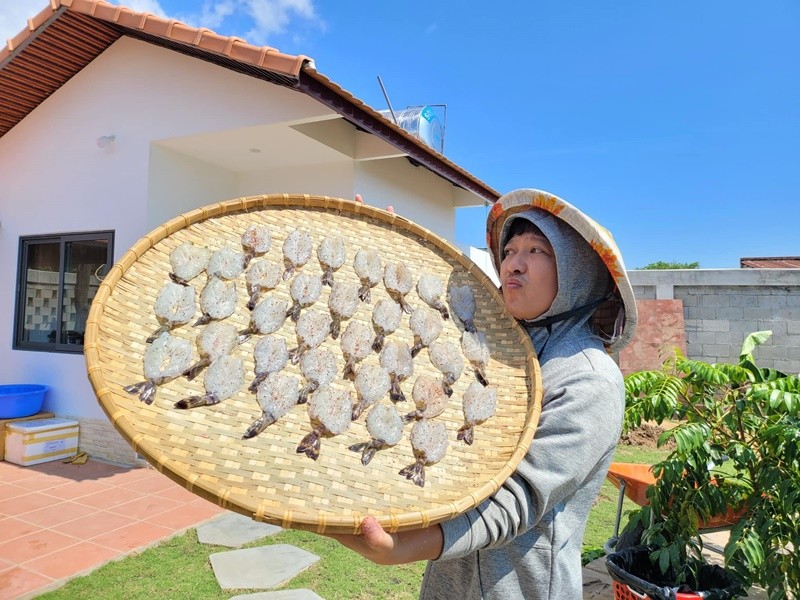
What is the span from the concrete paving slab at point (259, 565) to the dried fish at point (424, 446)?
6.78ft

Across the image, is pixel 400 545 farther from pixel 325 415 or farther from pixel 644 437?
pixel 644 437

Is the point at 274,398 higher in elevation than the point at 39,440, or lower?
higher

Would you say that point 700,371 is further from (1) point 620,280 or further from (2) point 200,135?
(2) point 200,135

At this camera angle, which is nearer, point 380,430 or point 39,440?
point 380,430

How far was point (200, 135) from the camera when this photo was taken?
14.5 feet

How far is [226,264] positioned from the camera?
1270 mm

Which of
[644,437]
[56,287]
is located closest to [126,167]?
[56,287]

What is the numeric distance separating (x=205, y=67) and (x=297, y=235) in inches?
153

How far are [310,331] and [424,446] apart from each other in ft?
1.32

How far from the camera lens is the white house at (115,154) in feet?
14.0

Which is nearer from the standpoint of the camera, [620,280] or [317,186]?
[620,280]

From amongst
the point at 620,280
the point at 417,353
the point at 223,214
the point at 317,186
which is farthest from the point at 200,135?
the point at 620,280

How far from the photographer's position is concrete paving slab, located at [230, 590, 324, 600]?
8.20 feet

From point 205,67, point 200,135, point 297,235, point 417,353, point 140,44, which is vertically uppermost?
point 140,44
